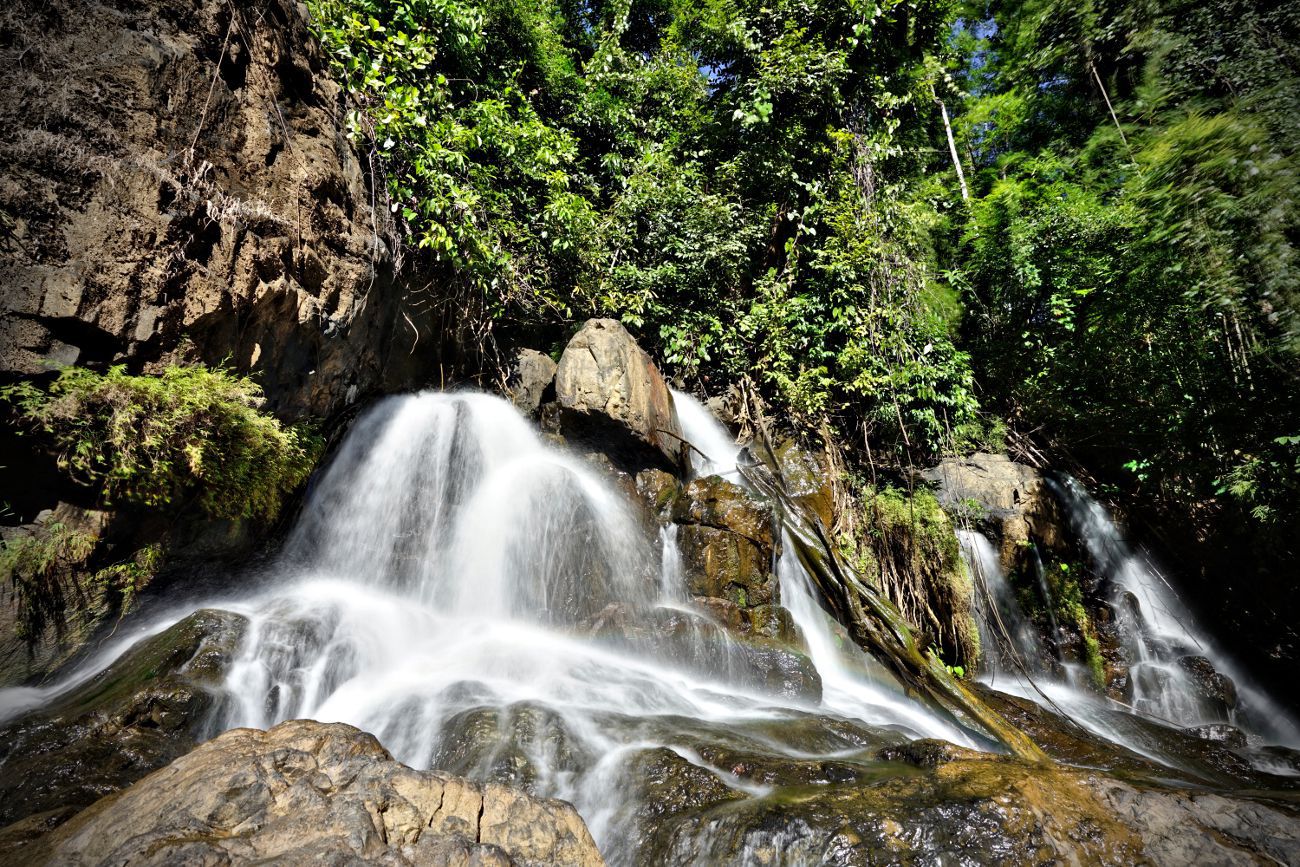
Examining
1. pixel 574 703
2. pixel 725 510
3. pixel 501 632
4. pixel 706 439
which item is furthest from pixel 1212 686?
pixel 501 632

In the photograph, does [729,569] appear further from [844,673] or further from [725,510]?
[844,673]

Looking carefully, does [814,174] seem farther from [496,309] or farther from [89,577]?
[89,577]

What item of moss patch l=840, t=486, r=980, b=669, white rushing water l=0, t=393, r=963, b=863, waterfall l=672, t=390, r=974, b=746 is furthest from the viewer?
moss patch l=840, t=486, r=980, b=669

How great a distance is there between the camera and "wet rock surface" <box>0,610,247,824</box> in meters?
2.73

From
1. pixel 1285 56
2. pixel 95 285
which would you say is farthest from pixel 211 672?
pixel 1285 56

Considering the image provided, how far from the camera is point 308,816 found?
195 cm

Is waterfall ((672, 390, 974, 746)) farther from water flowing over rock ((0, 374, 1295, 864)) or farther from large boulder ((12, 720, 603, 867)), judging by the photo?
large boulder ((12, 720, 603, 867))

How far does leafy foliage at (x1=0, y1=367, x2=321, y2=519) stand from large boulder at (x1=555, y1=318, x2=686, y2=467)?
3349mm

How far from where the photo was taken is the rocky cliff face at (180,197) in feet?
11.9

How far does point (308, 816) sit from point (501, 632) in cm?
382

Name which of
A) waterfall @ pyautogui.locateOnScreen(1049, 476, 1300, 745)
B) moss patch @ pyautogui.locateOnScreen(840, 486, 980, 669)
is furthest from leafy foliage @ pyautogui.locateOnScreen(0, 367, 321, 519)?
waterfall @ pyautogui.locateOnScreen(1049, 476, 1300, 745)

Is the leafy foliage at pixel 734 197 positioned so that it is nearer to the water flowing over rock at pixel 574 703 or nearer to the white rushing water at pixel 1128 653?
the water flowing over rock at pixel 574 703

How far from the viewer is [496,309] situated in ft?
25.7

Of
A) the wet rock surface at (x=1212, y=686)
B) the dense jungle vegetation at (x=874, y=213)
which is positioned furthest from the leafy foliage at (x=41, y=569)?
the wet rock surface at (x=1212, y=686)
